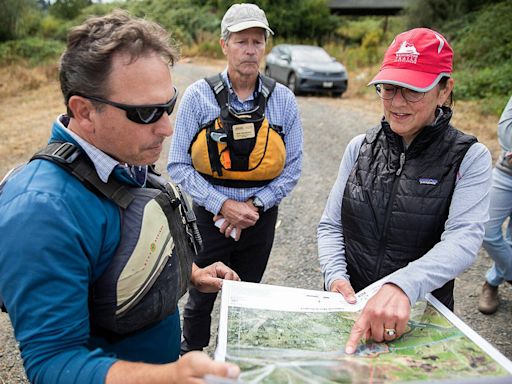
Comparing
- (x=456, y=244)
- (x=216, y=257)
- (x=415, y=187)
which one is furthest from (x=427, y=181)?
(x=216, y=257)

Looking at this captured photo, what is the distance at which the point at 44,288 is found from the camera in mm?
1140

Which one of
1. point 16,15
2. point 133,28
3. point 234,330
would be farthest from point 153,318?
point 16,15

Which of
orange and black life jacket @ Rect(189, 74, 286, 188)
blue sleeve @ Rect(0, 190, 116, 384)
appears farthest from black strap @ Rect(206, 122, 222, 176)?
blue sleeve @ Rect(0, 190, 116, 384)

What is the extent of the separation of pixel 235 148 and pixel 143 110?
4.50 ft

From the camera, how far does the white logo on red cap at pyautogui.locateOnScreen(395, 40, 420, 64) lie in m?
1.73

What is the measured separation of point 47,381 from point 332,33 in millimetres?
30325

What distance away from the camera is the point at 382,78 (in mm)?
1804

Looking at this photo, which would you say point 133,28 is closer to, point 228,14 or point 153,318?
point 153,318

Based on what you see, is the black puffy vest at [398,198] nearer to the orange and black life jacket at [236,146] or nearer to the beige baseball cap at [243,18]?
the orange and black life jacket at [236,146]

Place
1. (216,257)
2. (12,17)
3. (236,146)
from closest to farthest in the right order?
(236,146) < (216,257) < (12,17)

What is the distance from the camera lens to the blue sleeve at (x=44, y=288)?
3.70 feet

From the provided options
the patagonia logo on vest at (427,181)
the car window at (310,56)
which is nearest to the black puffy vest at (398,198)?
the patagonia logo on vest at (427,181)

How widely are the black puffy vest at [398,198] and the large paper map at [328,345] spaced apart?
312 mm

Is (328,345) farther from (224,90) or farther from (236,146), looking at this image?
(224,90)
